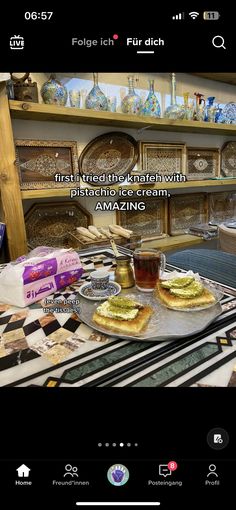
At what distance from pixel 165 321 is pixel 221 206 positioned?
1.68 metres

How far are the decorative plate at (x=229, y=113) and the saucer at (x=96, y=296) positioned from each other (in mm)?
1634

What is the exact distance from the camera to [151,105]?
4.49ft

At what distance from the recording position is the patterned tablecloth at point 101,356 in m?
0.32

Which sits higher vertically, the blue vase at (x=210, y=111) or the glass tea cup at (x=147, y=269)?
the blue vase at (x=210, y=111)
